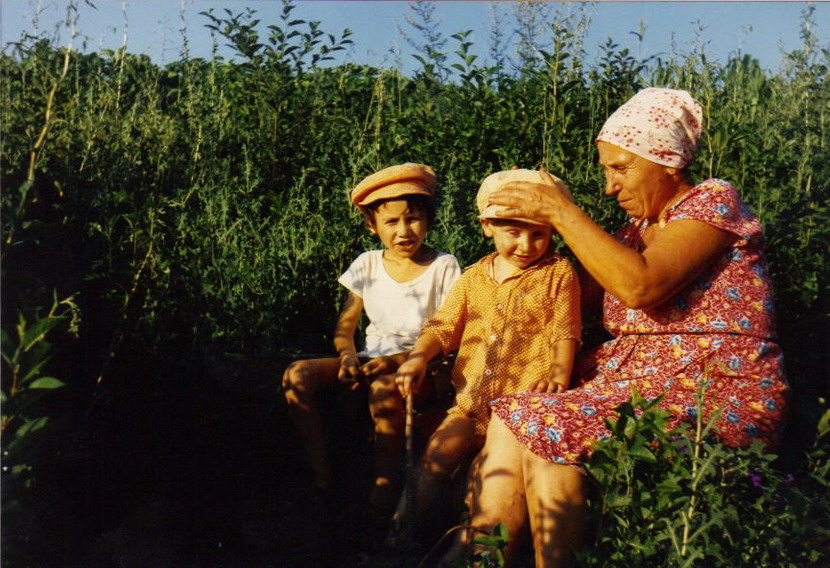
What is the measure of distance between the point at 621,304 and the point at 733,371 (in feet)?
1.59

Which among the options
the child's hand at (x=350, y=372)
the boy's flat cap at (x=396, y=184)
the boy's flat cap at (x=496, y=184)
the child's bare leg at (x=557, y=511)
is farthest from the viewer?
the boy's flat cap at (x=396, y=184)

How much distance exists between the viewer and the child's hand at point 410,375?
281 cm

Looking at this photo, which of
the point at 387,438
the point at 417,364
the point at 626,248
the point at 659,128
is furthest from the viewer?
the point at 387,438

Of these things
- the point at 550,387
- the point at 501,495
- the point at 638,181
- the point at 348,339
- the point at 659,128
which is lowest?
the point at 501,495

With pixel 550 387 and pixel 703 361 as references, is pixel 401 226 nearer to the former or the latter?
pixel 550 387

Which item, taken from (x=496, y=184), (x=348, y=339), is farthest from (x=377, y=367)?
(x=496, y=184)

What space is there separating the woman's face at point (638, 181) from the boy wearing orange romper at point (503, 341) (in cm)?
26

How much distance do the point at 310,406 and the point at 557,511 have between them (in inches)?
46.3

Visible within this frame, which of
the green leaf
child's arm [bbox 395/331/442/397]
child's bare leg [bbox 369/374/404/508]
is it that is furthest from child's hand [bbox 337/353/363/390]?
the green leaf

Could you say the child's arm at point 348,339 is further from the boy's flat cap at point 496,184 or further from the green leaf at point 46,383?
the green leaf at point 46,383

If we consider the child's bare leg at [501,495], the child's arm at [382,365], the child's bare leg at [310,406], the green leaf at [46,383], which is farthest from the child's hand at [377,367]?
the green leaf at [46,383]

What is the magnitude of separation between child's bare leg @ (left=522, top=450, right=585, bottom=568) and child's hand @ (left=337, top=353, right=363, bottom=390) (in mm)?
985

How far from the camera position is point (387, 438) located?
3.10m

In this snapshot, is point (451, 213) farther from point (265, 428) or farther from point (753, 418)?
point (753, 418)
